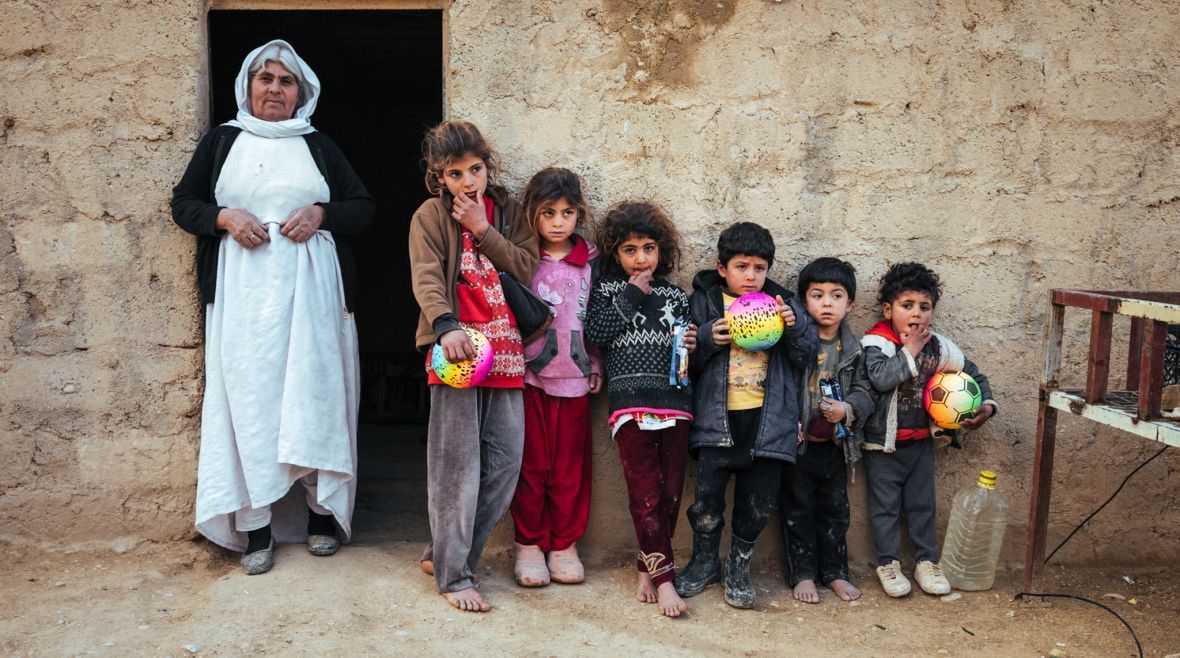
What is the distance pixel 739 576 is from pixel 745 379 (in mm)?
689

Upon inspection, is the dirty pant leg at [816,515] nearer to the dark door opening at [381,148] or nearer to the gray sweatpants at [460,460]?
the gray sweatpants at [460,460]

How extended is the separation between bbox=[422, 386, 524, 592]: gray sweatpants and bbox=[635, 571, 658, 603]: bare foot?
0.57 m

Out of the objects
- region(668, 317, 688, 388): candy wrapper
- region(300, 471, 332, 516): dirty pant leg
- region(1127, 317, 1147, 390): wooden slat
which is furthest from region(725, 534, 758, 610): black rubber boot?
region(300, 471, 332, 516): dirty pant leg

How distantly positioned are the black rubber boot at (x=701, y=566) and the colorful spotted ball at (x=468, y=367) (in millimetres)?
1019

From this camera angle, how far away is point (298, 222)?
350 cm

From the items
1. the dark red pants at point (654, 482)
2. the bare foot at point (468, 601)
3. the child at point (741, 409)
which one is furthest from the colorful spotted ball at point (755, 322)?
the bare foot at point (468, 601)

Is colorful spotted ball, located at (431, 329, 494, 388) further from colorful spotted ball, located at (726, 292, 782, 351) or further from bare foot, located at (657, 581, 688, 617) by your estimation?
bare foot, located at (657, 581, 688, 617)

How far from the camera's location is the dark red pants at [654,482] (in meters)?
3.49

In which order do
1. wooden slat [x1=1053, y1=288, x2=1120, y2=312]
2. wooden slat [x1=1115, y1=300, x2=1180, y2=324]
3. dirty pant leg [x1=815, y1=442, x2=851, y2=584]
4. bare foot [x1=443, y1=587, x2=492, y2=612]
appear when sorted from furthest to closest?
1. dirty pant leg [x1=815, y1=442, x2=851, y2=584]
2. bare foot [x1=443, y1=587, x2=492, y2=612]
3. wooden slat [x1=1053, y1=288, x2=1120, y2=312]
4. wooden slat [x1=1115, y1=300, x2=1180, y2=324]

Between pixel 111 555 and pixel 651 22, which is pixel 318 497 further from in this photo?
pixel 651 22

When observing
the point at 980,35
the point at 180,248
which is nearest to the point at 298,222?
the point at 180,248

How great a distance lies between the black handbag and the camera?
3428mm

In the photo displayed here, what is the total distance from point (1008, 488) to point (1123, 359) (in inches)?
26.5

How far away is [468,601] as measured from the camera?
11.0ft
